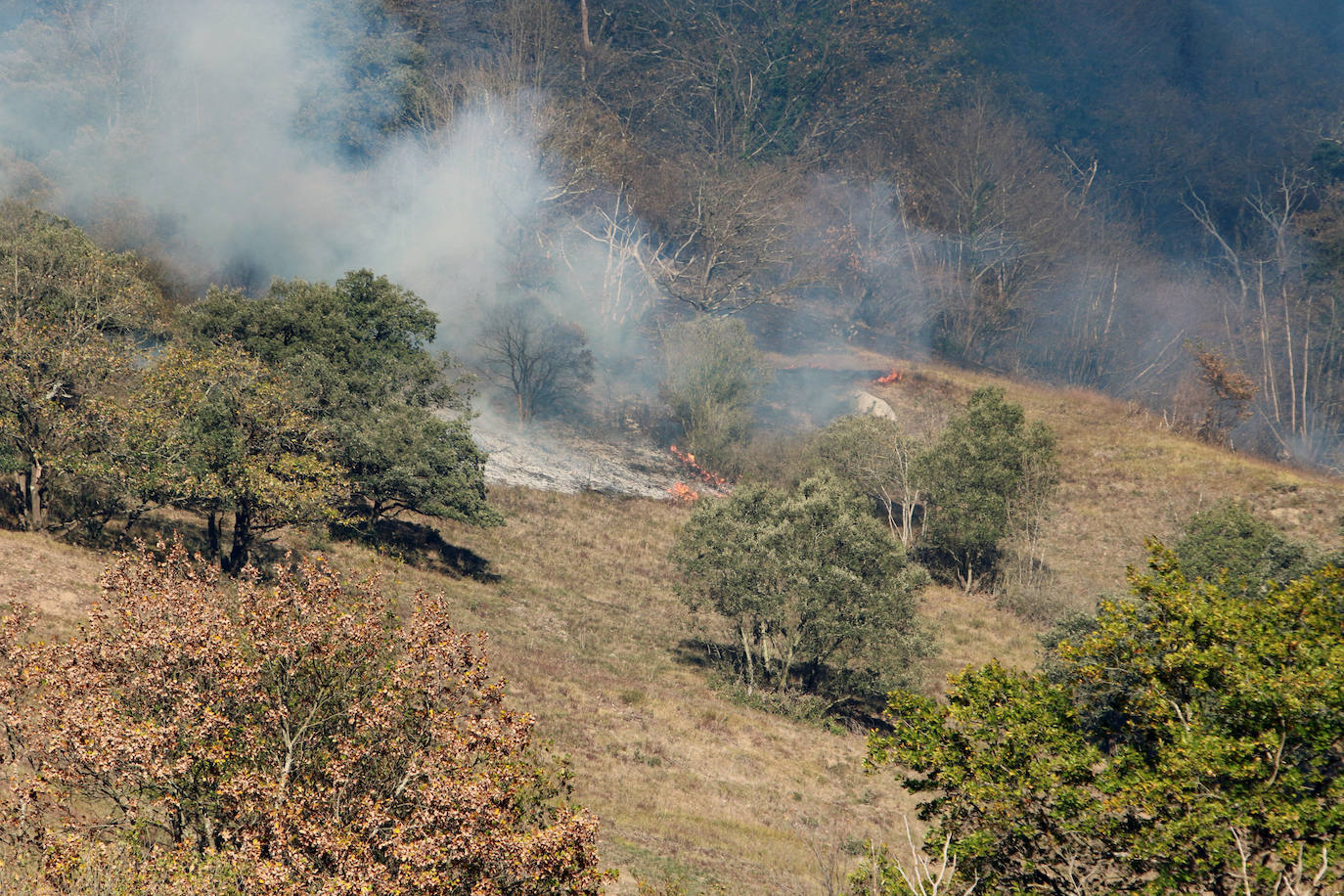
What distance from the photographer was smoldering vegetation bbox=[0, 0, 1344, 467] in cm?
7662

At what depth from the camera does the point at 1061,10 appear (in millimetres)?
136000

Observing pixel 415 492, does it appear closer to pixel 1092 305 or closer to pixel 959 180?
pixel 959 180

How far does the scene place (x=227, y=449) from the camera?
30203mm

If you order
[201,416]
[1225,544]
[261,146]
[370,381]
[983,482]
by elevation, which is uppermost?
[261,146]

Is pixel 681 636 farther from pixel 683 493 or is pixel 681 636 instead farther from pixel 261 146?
pixel 261 146

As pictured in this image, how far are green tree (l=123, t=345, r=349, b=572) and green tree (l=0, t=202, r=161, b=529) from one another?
153 cm

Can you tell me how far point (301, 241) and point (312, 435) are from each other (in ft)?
153

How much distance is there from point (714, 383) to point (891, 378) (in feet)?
68.8

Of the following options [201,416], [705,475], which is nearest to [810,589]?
[201,416]

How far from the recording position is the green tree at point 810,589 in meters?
36.5

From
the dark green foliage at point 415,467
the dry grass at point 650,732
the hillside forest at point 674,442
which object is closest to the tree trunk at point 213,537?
the hillside forest at point 674,442

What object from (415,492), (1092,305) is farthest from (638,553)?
(1092,305)

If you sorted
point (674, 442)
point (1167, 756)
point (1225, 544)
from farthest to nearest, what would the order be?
point (674, 442), point (1225, 544), point (1167, 756)

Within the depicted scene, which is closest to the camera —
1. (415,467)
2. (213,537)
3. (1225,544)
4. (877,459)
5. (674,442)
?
(213,537)
